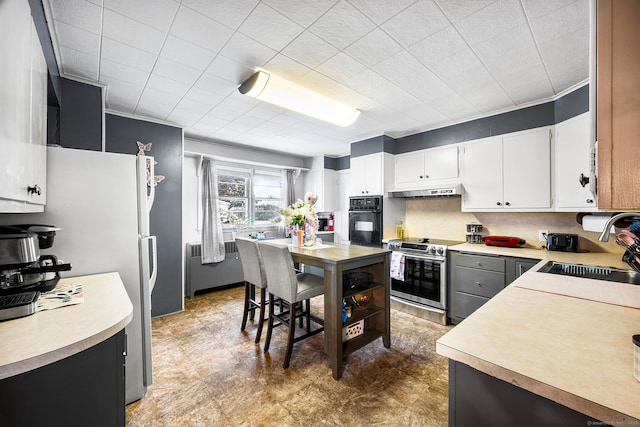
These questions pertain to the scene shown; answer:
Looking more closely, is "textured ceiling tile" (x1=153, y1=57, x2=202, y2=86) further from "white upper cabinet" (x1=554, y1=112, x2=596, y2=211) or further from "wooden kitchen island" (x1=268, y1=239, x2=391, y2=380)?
"white upper cabinet" (x1=554, y1=112, x2=596, y2=211)

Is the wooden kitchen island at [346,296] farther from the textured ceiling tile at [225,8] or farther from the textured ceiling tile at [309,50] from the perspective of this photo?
the textured ceiling tile at [225,8]

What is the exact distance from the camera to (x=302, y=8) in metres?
1.49

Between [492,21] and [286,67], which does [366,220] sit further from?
[492,21]

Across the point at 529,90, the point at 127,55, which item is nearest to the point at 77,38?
the point at 127,55

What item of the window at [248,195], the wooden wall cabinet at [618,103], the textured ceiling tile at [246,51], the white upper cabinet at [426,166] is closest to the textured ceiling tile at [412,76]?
the textured ceiling tile at [246,51]

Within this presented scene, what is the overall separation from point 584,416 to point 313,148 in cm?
448

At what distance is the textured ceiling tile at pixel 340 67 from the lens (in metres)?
1.97

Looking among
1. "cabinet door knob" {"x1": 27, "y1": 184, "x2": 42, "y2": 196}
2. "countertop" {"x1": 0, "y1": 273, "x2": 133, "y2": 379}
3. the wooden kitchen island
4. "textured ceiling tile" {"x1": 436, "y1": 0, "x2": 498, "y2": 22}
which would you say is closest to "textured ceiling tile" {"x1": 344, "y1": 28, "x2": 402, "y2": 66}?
"textured ceiling tile" {"x1": 436, "y1": 0, "x2": 498, "y2": 22}

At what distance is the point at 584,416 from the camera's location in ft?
2.11

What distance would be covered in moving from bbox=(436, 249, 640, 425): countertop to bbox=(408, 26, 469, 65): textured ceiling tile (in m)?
1.66

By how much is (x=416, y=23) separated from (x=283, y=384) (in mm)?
2624

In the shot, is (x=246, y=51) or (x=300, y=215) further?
(x=300, y=215)

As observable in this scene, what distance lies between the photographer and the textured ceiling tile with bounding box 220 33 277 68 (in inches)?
69.4

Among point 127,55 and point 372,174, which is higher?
point 127,55
